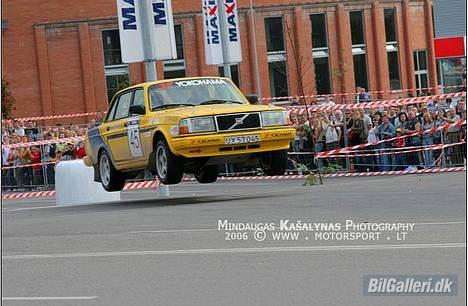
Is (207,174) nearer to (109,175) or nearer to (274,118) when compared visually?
(109,175)

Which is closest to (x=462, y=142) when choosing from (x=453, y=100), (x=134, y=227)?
(x=453, y=100)

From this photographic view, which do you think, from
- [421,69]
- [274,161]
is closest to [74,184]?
[274,161]

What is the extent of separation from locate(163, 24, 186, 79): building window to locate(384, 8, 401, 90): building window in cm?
1238

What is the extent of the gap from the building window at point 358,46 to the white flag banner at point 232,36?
38.1m

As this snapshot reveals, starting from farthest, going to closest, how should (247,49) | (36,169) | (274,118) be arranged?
(247,49) < (36,169) < (274,118)

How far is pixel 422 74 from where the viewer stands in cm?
7562

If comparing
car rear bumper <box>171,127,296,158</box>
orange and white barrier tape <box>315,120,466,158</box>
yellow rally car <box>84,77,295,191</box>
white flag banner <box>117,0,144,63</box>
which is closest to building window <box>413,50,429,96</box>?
orange and white barrier tape <box>315,120,466,158</box>

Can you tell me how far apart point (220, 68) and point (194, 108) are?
5193cm

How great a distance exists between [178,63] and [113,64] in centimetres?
371

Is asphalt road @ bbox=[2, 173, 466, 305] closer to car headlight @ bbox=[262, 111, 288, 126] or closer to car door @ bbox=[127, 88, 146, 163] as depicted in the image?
car door @ bbox=[127, 88, 146, 163]

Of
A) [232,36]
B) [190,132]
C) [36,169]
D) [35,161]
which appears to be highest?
[232,36]

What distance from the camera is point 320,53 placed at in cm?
7231

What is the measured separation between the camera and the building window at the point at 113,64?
6944 cm

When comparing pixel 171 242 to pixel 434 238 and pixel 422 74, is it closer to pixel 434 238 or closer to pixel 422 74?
pixel 434 238
